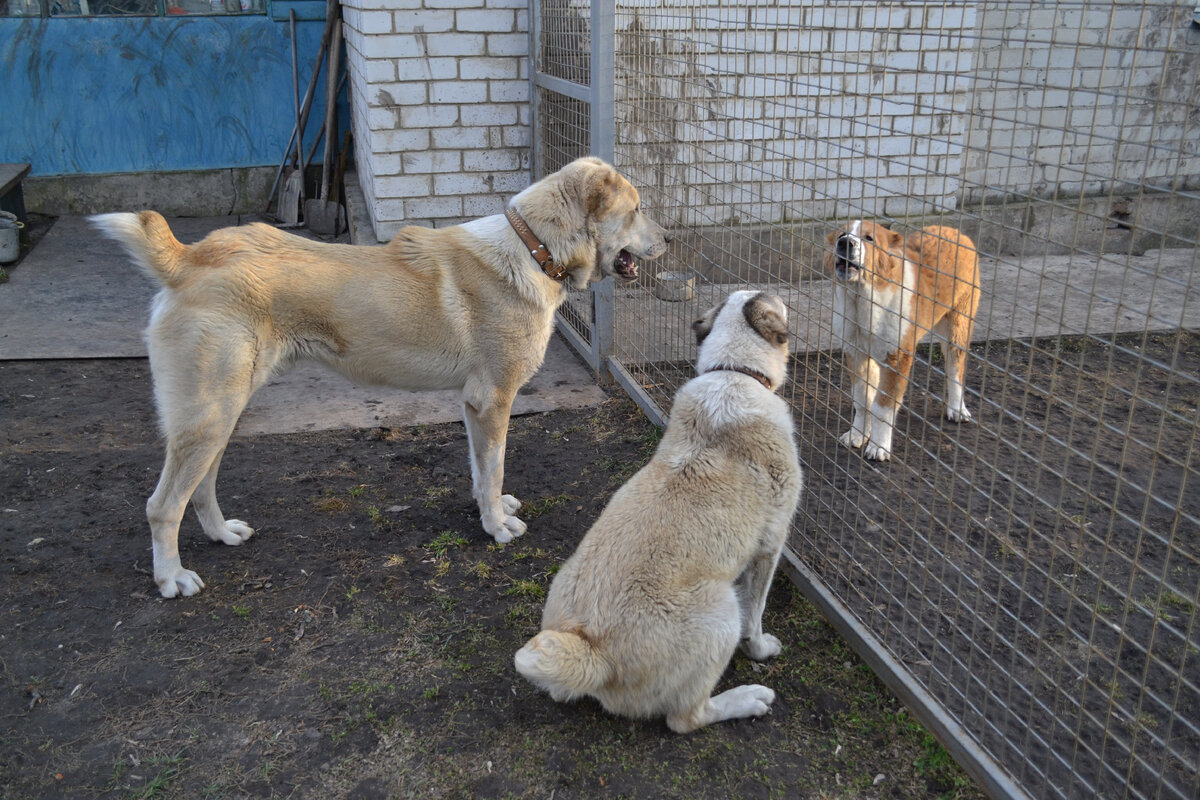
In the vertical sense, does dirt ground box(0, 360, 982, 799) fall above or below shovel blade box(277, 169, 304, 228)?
below

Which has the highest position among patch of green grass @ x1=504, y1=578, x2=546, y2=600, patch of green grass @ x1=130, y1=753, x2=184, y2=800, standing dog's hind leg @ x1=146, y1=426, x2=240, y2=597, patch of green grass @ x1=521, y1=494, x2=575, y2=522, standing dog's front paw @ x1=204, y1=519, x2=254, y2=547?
standing dog's hind leg @ x1=146, y1=426, x2=240, y2=597

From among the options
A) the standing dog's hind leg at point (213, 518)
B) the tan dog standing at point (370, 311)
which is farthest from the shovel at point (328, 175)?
the standing dog's hind leg at point (213, 518)

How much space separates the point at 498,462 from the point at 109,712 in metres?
1.80

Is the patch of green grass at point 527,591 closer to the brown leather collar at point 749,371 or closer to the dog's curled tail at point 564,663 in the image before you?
the dog's curled tail at point 564,663

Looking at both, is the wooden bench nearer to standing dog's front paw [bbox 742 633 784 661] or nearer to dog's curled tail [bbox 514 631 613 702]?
dog's curled tail [bbox 514 631 613 702]

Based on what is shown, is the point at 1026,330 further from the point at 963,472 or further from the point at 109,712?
the point at 109,712

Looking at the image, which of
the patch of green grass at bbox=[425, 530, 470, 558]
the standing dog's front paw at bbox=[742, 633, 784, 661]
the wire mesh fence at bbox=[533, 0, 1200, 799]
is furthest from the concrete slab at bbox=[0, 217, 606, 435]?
the standing dog's front paw at bbox=[742, 633, 784, 661]

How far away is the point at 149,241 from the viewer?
3.57 m

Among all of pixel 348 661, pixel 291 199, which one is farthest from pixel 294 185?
pixel 348 661

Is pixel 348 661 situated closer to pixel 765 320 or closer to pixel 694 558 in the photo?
pixel 694 558

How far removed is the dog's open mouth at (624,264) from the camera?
4318 mm

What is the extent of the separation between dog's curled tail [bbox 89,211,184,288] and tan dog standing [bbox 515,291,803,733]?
205cm

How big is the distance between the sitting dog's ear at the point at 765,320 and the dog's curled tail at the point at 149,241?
2.28 metres

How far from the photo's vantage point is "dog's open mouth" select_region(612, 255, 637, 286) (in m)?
4.32
